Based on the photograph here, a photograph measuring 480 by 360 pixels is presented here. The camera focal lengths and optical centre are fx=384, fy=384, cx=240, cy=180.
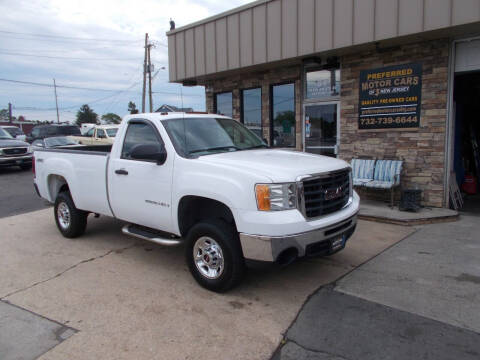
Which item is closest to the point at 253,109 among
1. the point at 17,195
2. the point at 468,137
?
the point at 468,137

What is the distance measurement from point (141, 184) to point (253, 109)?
6.33m

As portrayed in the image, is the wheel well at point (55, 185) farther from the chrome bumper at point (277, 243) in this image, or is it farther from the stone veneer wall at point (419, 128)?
the stone veneer wall at point (419, 128)

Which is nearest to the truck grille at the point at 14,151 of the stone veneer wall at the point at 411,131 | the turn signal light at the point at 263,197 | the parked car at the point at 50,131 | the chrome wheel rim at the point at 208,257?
the parked car at the point at 50,131

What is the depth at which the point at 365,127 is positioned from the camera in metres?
8.31

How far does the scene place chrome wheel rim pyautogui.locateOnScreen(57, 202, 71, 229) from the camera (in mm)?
6309

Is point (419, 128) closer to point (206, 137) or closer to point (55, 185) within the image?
point (206, 137)

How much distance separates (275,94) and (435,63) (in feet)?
12.9

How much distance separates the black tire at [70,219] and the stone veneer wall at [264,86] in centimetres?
547

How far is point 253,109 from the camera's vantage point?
34.7 feet

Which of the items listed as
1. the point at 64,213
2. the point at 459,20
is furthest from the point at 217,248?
the point at 459,20

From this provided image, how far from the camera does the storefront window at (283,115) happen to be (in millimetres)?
9727

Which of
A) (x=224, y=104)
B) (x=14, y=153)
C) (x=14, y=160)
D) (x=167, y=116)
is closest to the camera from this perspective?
(x=167, y=116)

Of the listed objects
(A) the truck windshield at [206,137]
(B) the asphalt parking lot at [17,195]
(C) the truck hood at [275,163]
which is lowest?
(B) the asphalt parking lot at [17,195]

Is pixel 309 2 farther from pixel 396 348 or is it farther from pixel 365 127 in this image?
pixel 396 348
